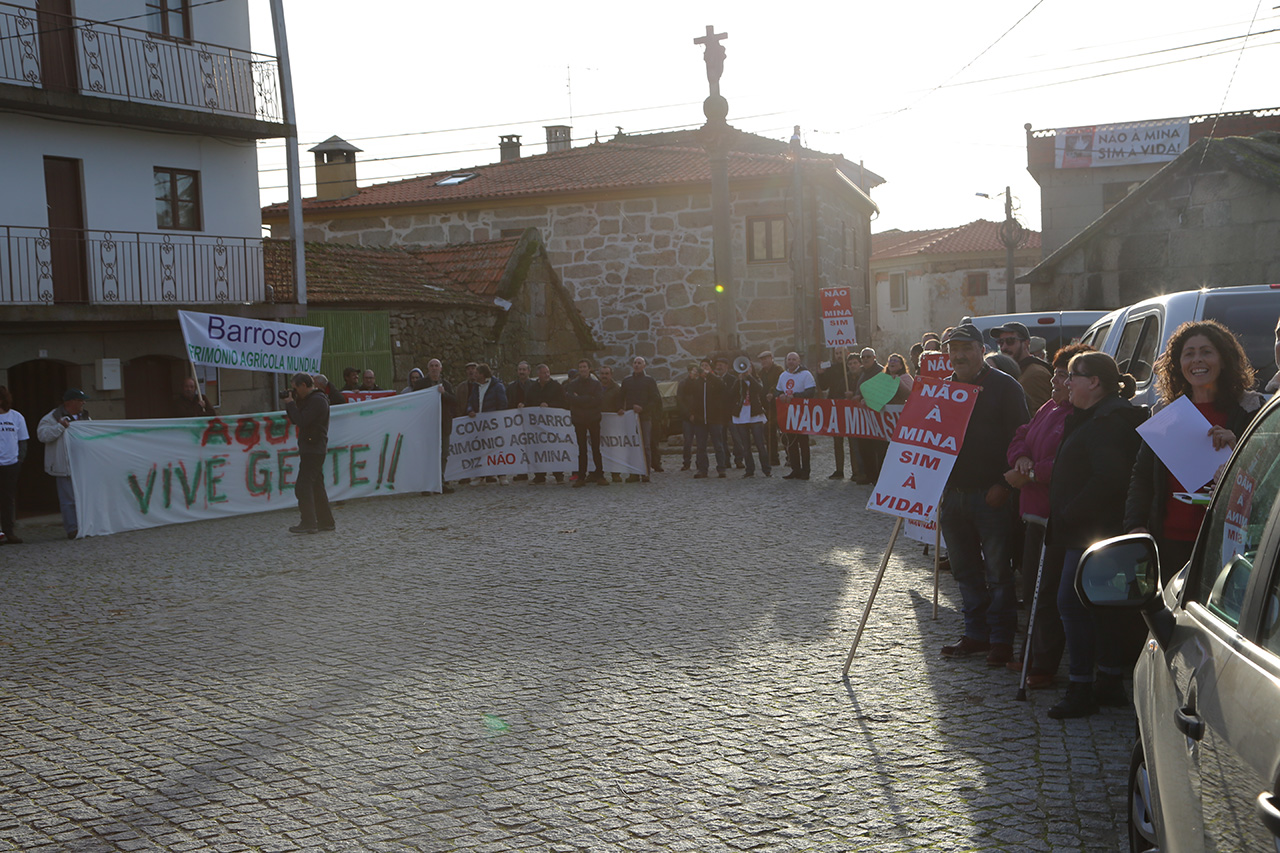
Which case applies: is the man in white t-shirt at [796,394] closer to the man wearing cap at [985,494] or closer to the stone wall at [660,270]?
the man wearing cap at [985,494]

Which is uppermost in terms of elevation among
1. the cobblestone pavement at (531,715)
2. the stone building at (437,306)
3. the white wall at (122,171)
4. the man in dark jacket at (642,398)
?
the white wall at (122,171)

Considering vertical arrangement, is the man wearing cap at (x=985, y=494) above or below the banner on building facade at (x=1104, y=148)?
below

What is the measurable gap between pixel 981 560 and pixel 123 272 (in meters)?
18.3

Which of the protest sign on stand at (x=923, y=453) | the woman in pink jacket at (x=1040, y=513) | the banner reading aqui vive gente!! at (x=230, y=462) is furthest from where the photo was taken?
the banner reading aqui vive gente!! at (x=230, y=462)

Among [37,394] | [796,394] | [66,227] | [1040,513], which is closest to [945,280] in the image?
[796,394]

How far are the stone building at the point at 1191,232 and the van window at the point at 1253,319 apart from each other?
39.0ft

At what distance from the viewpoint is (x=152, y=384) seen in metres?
21.3

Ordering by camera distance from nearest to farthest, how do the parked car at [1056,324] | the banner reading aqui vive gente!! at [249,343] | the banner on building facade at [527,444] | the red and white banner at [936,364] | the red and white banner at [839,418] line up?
1. the red and white banner at [936,364]
2. the parked car at [1056,324]
3. the red and white banner at [839,418]
4. the banner reading aqui vive gente!! at [249,343]
5. the banner on building facade at [527,444]

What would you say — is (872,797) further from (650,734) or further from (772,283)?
(772,283)

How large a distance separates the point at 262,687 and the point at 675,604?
130 inches

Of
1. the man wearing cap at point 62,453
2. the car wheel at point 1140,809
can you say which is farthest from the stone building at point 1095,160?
the car wheel at point 1140,809

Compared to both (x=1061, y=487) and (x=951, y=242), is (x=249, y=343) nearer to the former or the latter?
(x=1061, y=487)

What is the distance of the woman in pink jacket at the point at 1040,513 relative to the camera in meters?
6.42

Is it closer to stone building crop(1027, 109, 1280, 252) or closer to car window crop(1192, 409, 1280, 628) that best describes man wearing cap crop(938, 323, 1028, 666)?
car window crop(1192, 409, 1280, 628)
